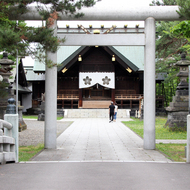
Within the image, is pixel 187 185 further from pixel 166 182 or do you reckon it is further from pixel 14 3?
pixel 14 3

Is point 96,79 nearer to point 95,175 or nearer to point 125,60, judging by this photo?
point 125,60

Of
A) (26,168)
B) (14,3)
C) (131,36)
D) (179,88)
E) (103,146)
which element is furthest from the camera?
(179,88)

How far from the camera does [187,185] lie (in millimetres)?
4262

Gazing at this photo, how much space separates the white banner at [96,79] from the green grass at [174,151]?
57.6 ft

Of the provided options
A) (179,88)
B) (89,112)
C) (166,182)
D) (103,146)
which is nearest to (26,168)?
(166,182)

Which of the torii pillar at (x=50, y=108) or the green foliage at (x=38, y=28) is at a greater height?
the green foliage at (x=38, y=28)

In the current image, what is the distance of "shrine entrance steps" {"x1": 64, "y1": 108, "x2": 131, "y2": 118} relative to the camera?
86.3ft

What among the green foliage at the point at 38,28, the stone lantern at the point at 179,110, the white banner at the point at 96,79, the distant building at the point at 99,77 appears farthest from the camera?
the white banner at the point at 96,79

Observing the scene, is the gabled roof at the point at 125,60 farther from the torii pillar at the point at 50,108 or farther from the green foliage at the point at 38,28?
the green foliage at the point at 38,28

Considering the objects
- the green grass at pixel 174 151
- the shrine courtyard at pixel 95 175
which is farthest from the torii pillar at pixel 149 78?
the shrine courtyard at pixel 95 175

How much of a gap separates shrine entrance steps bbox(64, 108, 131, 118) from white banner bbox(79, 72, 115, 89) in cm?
255

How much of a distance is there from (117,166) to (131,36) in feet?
14.8

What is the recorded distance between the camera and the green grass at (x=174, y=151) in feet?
23.7

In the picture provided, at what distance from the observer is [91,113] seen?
26625mm
